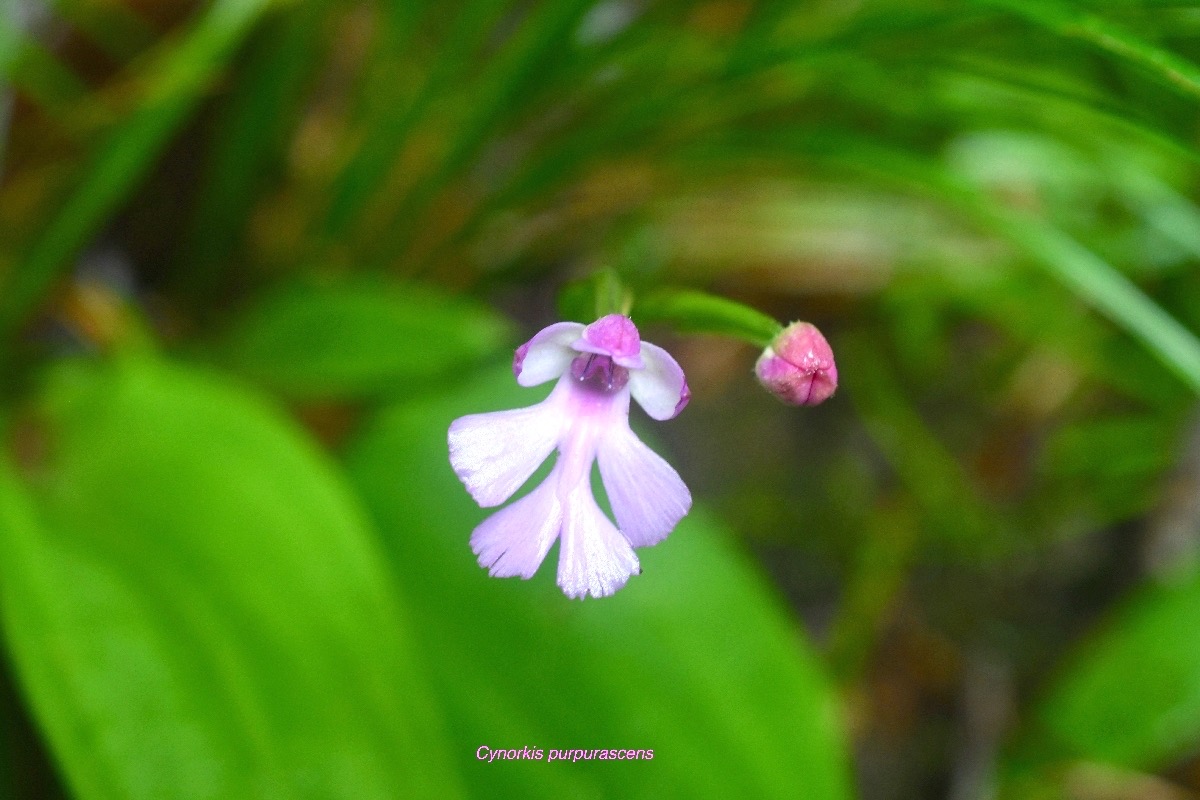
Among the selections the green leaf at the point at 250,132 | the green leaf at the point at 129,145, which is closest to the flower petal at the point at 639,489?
the green leaf at the point at 129,145

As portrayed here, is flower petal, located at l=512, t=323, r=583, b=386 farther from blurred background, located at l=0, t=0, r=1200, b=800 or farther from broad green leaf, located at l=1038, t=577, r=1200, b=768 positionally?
broad green leaf, located at l=1038, t=577, r=1200, b=768

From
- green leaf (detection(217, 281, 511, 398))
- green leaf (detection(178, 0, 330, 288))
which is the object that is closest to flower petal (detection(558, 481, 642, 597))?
green leaf (detection(217, 281, 511, 398))

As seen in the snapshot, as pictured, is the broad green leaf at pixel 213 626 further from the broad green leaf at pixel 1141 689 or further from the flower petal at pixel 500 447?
the broad green leaf at pixel 1141 689

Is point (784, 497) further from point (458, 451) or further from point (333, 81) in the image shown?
point (458, 451)

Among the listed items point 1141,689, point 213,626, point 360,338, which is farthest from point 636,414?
point 1141,689

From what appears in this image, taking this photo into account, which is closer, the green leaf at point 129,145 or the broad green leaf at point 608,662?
the broad green leaf at point 608,662

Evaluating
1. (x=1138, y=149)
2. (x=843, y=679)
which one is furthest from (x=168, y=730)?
(x=1138, y=149)

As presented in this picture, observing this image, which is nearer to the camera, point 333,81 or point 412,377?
point 412,377

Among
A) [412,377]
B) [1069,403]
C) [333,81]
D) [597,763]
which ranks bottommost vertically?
[597,763]
